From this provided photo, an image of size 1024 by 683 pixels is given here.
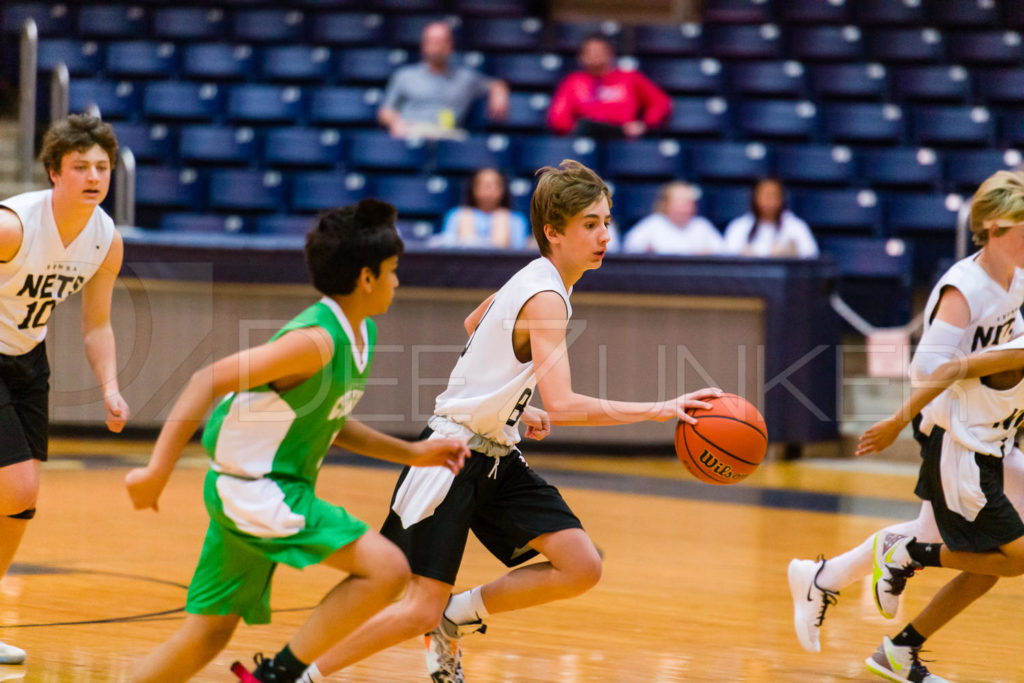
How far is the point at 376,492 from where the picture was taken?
752 centimetres

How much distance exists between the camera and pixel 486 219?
9234mm

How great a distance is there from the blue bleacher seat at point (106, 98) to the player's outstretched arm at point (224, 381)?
9.33 m

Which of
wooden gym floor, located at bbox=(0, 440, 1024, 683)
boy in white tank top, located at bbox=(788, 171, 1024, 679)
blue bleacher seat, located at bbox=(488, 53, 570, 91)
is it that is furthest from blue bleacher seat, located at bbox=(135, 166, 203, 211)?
boy in white tank top, located at bbox=(788, 171, 1024, 679)

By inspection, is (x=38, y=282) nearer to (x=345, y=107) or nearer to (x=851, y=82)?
(x=345, y=107)

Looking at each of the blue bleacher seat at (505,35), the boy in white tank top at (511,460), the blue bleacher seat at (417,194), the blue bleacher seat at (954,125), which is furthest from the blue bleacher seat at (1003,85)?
the boy in white tank top at (511,460)

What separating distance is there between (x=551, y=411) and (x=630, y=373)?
5.26 meters

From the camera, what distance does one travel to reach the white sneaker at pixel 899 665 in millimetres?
4078

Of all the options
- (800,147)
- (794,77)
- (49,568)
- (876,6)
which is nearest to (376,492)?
(49,568)

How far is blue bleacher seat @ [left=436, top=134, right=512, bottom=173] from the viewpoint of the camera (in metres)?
10.6

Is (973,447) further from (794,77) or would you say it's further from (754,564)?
(794,77)

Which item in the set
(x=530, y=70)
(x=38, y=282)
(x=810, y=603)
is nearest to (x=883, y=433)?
(x=810, y=603)

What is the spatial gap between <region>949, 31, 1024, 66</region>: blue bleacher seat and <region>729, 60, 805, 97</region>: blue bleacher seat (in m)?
1.50

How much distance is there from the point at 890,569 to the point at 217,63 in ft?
30.7

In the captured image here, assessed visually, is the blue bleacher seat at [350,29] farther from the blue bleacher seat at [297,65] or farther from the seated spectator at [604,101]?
the seated spectator at [604,101]
